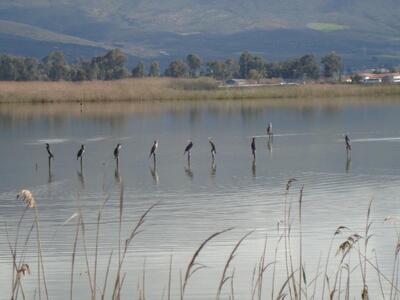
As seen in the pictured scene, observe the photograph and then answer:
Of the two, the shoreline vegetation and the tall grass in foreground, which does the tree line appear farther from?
the tall grass in foreground

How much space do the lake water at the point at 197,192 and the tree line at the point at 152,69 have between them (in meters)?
60.6

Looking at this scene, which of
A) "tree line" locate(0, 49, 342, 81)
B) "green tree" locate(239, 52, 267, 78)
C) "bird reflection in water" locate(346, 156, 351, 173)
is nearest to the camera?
"bird reflection in water" locate(346, 156, 351, 173)

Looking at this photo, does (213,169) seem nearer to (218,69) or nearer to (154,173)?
(154,173)

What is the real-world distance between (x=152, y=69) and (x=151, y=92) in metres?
50.7

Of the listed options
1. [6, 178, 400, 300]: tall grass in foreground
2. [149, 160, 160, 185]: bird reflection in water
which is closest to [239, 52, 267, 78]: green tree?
[149, 160, 160, 185]: bird reflection in water

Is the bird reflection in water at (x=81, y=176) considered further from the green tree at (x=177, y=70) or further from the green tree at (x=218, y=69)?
the green tree at (x=218, y=69)

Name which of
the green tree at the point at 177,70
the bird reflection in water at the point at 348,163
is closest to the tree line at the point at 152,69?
the green tree at the point at 177,70

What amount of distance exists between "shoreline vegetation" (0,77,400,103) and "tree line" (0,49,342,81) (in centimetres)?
3076

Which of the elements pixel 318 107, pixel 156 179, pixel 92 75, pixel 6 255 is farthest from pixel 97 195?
pixel 92 75

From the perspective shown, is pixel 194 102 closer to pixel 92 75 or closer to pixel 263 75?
pixel 92 75

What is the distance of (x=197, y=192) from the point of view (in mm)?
19734

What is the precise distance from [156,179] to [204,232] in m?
7.62

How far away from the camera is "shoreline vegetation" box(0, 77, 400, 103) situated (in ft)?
200

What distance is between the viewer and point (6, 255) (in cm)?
1308
